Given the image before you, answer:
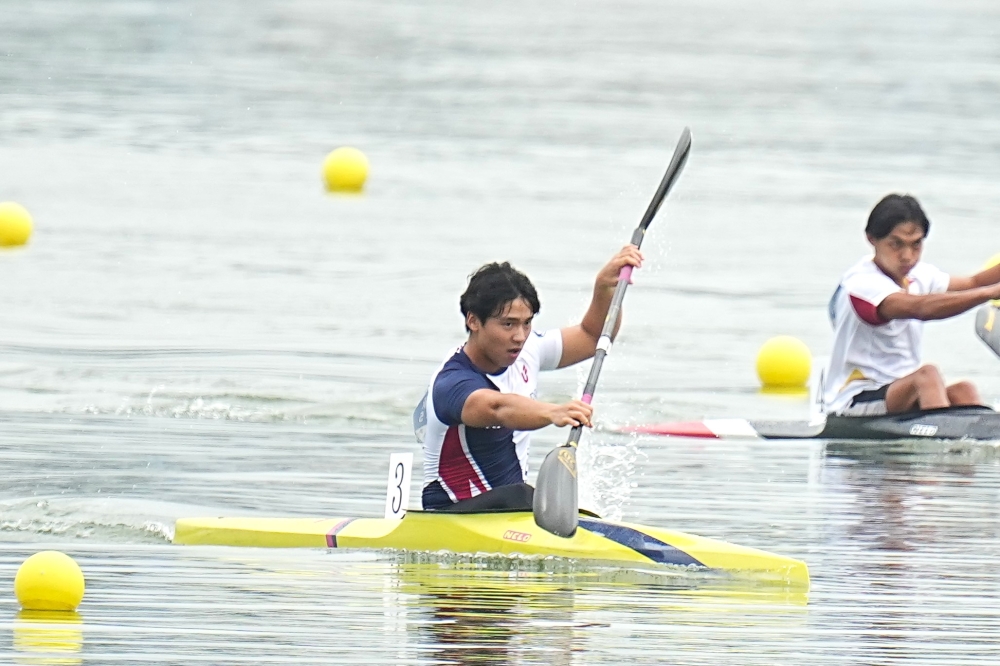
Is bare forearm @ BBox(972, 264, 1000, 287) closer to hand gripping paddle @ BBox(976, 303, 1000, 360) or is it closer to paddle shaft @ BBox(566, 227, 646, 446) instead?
hand gripping paddle @ BBox(976, 303, 1000, 360)

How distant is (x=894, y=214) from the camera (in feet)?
35.6

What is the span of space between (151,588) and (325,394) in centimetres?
486

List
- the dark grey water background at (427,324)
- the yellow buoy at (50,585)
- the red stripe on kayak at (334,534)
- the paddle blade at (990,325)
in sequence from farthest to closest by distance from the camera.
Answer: the paddle blade at (990,325), the red stripe on kayak at (334,534), the dark grey water background at (427,324), the yellow buoy at (50,585)

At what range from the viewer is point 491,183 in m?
23.8

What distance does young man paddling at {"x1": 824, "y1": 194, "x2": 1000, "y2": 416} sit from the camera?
1088 cm

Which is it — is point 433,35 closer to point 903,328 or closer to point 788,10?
point 788,10

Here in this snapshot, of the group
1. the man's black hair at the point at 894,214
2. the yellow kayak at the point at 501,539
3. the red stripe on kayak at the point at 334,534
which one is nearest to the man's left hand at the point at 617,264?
the yellow kayak at the point at 501,539

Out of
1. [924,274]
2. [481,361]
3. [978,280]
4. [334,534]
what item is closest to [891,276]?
[924,274]

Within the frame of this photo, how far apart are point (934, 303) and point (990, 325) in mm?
909

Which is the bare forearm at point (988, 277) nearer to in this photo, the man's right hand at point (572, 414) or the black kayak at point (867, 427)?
the black kayak at point (867, 427)

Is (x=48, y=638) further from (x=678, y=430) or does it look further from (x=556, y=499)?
(x=678, y=430)

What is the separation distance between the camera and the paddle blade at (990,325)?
1162cm

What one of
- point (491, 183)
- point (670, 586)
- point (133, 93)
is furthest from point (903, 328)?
point (133, 93)

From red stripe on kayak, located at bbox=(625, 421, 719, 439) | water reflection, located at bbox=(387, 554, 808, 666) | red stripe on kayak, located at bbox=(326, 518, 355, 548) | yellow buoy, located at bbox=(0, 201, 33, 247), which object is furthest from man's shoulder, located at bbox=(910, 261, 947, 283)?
yellow buoy, located at bbox=(0, 201, 33, 247)
